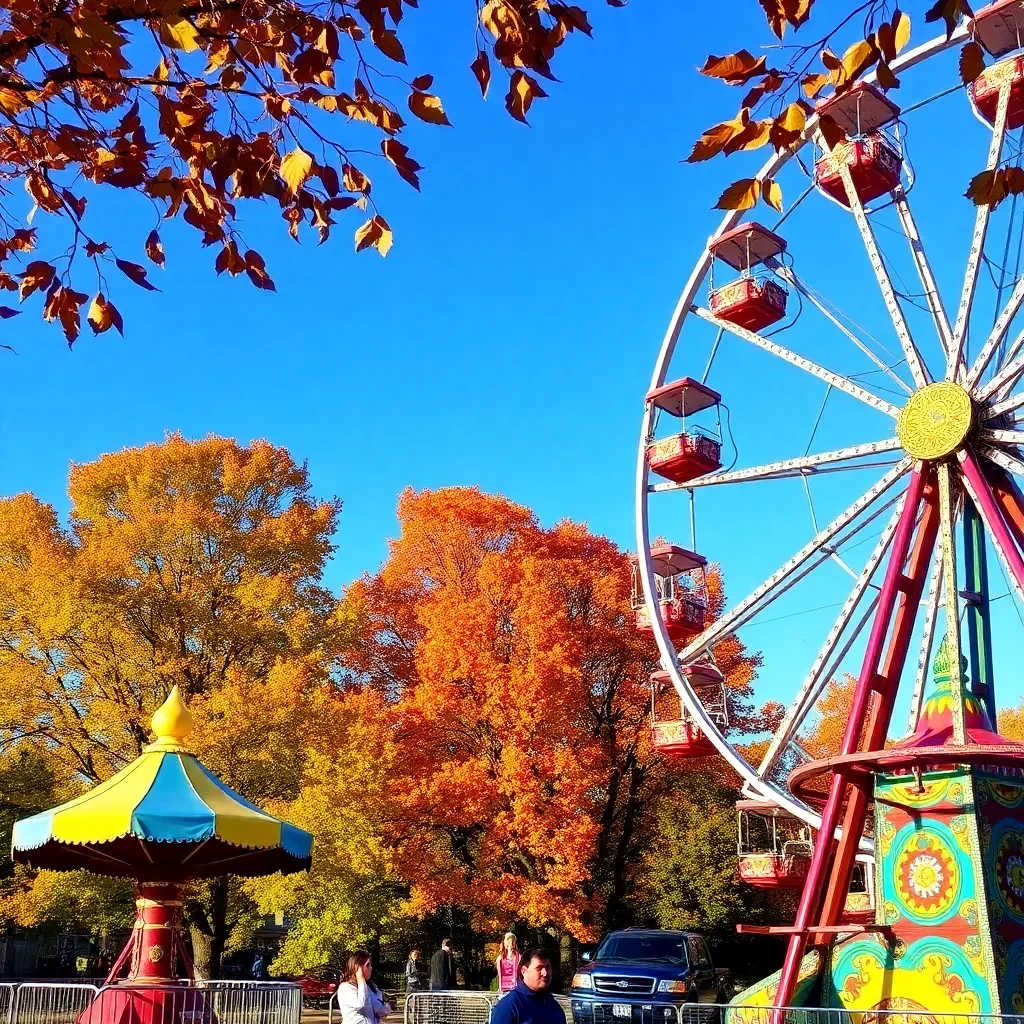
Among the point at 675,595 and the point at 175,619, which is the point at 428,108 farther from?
the point at 175,619

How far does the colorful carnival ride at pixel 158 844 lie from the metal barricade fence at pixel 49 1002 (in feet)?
1.21

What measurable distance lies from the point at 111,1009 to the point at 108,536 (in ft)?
56.5

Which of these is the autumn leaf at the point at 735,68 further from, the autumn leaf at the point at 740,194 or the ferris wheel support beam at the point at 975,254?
the ferris wheel support beam at the point at 975,254

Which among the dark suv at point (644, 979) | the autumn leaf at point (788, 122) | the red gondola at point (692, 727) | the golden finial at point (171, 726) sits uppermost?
the autumn leaf at point (788, 122)

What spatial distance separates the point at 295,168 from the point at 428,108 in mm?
698

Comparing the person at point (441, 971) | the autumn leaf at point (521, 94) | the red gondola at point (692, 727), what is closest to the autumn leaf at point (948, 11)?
the autumn leaf at point (521, 94)

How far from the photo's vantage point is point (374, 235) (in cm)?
648

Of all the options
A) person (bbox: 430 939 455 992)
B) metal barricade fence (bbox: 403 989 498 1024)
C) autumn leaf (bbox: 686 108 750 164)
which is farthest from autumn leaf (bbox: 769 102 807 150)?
person (bbox: 430 939 455 992)

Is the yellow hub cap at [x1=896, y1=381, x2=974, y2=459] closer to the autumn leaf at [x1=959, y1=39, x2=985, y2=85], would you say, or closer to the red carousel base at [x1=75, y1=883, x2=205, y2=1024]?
the red carousel base at [x1=75, y1=883, x2=205, y2=1024]

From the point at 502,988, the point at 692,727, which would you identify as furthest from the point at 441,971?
the point at 692,727

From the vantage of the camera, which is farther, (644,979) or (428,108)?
(644,979)

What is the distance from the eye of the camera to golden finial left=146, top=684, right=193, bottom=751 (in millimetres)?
12852

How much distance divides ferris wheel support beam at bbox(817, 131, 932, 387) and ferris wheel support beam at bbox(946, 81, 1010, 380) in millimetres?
487

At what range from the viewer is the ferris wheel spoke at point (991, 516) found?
16500 millimetres
